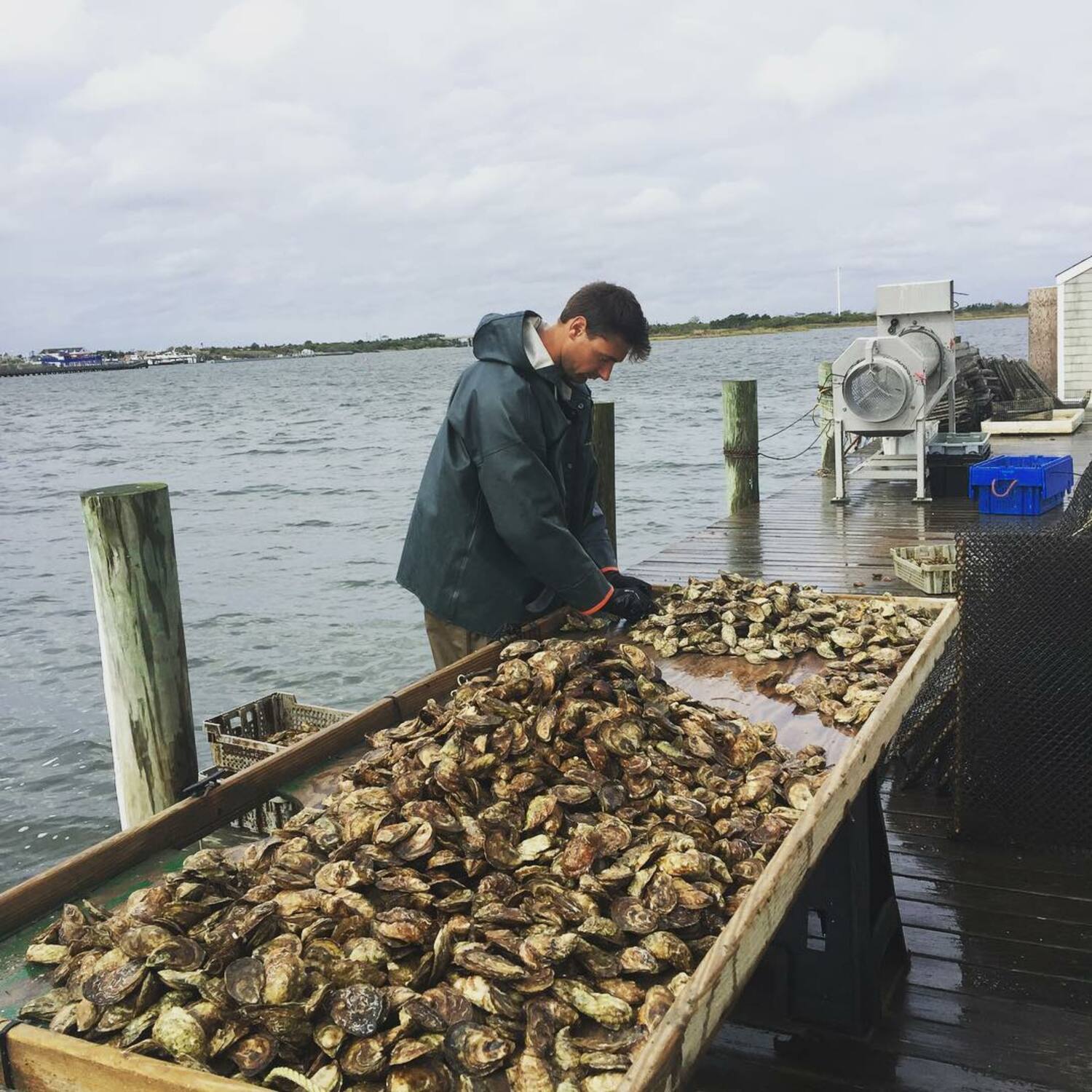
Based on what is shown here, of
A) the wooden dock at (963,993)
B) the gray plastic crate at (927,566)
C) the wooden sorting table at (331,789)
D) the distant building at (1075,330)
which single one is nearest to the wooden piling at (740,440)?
the gray plastic crate at (927,566)

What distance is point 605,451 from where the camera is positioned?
8.09 m

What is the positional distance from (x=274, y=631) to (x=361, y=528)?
22.5 ft

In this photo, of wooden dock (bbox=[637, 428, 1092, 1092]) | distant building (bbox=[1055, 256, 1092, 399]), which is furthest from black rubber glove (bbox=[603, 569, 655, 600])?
distant building (bbox=[1055, 256, 1092, 399])

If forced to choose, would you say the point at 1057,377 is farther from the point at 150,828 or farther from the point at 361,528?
the point at 150,828

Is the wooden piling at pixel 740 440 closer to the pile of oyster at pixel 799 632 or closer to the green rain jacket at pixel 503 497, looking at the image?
the pile of oyster at pixel 799 632

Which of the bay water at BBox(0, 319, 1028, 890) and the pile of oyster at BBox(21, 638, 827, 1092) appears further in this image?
the bay water at BBox(0, 319, 1028, 890)

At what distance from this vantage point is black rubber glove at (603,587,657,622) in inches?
167

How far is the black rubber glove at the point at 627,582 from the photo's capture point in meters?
4.52

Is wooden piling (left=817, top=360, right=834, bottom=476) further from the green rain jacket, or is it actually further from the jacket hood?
the jacket hood

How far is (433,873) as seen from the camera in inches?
88.9

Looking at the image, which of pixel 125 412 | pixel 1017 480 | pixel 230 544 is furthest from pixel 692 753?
pixel 125 412

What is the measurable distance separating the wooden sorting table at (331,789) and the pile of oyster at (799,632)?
8 cm

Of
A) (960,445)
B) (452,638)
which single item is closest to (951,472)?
(960,445)

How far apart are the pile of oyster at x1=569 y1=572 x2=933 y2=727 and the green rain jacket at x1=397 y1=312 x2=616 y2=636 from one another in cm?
45
